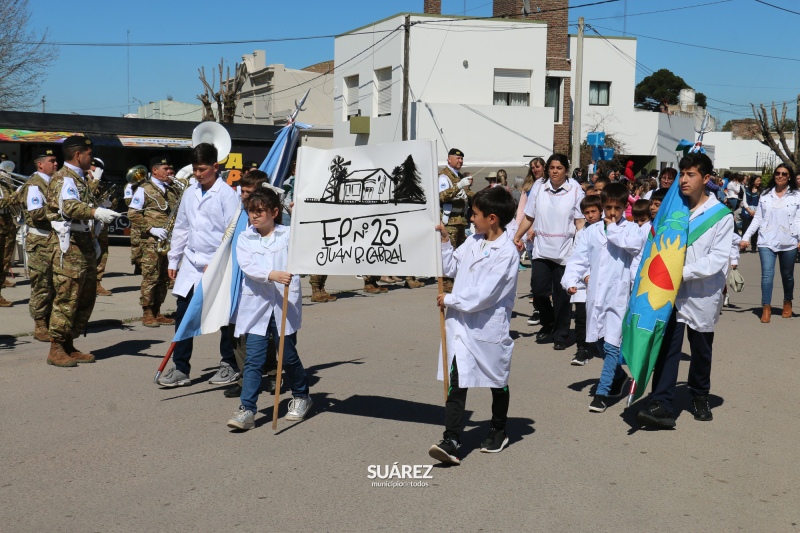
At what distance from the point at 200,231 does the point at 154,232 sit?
3598mm

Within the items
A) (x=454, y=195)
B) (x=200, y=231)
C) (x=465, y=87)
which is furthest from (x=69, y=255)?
(x=465, y=87)

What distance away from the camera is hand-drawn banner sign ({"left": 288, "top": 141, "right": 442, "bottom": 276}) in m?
6.00

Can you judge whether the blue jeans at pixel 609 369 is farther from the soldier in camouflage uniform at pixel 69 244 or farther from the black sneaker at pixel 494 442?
the soldier in camouflage uniform at pixel 69 244

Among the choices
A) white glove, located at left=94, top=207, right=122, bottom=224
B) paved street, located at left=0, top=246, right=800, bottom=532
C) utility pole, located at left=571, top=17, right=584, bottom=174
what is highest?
utility pole, located at left=571, top=17, right=584, bottom=174

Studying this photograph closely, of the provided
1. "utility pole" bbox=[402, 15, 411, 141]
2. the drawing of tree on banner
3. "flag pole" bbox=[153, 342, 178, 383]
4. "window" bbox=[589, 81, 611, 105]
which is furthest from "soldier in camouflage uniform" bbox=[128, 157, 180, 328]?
"window" bbox=[589, 81, 611, 105]

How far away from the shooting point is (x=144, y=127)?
1017 inches

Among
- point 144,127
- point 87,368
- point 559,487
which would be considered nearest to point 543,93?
point 144,127

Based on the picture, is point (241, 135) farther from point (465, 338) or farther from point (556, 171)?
point (465, 338)

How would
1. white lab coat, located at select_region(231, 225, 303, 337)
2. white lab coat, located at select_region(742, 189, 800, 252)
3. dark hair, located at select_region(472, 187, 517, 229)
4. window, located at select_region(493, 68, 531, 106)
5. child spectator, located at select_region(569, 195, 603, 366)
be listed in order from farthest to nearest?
window, located at select_region(493, 68, 531, 106), white lab coat, located at select_region(742, 189, 800, 252), child spectator, located at select_region(569, 195, 603, 366), white lab coat, located at select_region(231, 225, 303, 337), dark hair, located at select_region(472, 187, 517, 229)

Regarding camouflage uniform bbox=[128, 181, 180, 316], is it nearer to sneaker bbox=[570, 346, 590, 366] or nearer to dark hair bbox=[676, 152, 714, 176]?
sneaker bbox=[570, 346, 590, 366]

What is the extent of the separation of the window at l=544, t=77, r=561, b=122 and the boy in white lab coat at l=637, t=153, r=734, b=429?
1291 inches

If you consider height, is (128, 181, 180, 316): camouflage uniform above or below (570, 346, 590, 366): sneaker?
above

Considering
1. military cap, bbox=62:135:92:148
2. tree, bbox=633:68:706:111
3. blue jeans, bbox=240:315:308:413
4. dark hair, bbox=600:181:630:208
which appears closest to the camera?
blue jeans, bbox=240:315:308:413

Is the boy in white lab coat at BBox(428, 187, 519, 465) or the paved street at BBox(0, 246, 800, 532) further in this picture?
the boy in white lab coat at BBox(428, 187, 519, 465)
